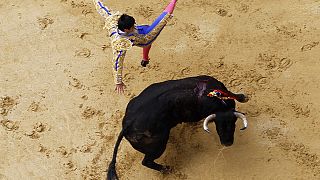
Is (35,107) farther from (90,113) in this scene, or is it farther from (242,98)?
(242,98)

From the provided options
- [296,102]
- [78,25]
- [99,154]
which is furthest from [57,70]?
[296,102]

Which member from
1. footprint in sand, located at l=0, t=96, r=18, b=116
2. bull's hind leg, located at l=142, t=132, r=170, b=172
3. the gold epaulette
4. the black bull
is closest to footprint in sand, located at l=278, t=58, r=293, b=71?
the black bull

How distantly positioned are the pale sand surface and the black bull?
1.42ft

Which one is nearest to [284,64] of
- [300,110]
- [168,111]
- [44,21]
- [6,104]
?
[300,110]

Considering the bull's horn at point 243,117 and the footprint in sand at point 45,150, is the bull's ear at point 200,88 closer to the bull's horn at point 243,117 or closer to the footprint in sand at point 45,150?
the bull's horn at point 243,117

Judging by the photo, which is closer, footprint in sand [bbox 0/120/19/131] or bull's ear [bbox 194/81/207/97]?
bull's ear [bbox 194/81/207/97]

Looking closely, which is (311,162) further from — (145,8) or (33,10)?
(33,10)

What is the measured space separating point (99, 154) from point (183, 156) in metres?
0.86

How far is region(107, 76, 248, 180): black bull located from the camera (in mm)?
4605

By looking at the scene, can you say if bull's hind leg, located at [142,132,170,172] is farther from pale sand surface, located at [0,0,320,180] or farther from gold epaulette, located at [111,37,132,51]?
gold epaulette, located at [111,37,132,51]

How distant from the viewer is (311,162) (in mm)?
4977

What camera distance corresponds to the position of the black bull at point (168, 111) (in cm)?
461

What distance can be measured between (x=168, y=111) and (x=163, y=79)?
3.52 ft

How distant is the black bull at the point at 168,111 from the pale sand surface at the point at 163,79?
431 millimetres
